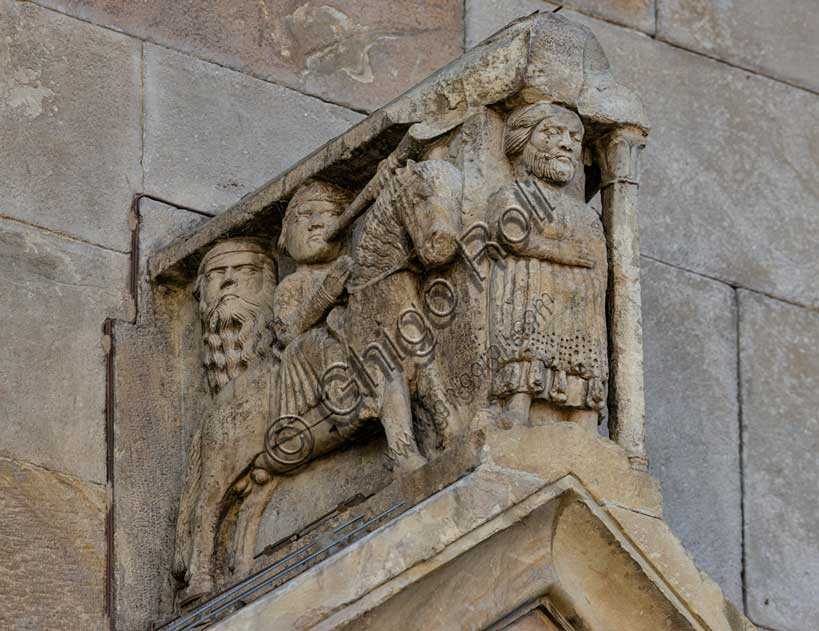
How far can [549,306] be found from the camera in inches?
258

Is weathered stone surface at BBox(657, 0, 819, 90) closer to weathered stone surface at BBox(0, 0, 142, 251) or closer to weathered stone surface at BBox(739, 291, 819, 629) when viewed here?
weathered stone surface at BBox(739, 291, 819, 629)

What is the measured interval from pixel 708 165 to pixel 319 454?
2.11 metres

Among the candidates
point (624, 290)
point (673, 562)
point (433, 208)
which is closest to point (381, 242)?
point (433, 208)

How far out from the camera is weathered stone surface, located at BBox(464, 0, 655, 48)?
8438 millimetres

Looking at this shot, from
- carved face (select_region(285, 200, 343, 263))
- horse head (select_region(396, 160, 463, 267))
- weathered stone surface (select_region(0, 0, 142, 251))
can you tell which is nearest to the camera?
horse head (select_region(396, 160, 463, 267))

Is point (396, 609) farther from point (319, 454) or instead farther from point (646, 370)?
point (646, 370)

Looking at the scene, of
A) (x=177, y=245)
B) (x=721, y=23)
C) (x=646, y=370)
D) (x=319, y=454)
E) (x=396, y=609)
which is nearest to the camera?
(x=396, y=609)

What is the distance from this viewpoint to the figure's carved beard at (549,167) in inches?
Result: 265

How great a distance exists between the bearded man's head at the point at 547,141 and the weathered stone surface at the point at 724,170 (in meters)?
Result: 1.60

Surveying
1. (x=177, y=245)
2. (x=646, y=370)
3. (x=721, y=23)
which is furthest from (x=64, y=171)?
A: (x=721, y=23)

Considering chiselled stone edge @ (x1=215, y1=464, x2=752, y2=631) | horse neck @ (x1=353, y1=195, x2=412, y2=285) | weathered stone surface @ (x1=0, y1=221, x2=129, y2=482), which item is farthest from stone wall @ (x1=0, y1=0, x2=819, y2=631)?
chiselled stone edge @ (x1=215, y1=464, x2=752, y2=631)

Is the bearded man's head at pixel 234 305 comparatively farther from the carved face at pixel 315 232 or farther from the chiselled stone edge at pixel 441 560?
the chiselled stone edge at pixel 441 560

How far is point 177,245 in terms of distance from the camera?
298 inches

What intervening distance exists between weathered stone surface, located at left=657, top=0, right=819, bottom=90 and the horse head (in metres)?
2.15
